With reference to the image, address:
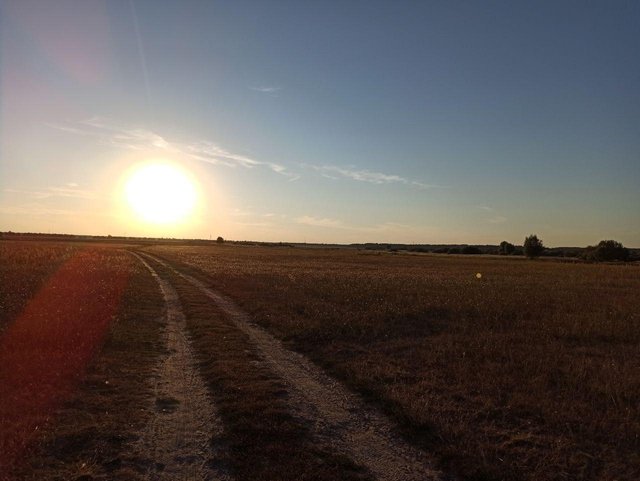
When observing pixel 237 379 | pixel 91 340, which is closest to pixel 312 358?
pixel 237 379

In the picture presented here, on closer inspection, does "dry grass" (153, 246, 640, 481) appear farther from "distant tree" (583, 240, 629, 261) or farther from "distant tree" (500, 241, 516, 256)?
"distant tree" (500, 241, 516, 256)

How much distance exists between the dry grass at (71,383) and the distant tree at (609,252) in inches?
4688

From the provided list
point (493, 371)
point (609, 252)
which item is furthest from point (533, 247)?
point (493, 371)

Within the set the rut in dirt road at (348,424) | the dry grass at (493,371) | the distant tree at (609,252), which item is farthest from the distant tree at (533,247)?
the rut in dirt road at (348,424)

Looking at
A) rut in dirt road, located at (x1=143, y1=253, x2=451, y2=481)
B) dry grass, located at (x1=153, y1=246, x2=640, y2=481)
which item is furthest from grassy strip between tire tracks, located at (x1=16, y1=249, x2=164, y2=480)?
dry grass, located at (x1=153, y1=246, x2=640, y2=481)

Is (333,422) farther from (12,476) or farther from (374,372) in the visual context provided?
(12,476)

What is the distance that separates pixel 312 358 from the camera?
12570 millimetres

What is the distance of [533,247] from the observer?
130 m

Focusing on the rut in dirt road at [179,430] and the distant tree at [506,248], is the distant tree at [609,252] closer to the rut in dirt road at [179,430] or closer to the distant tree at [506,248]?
the distant tree at [506,248]

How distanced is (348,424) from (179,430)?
2686mm

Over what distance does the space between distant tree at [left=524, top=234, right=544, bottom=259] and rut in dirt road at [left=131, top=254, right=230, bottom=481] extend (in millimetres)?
133396

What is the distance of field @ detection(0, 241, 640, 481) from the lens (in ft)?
21.4

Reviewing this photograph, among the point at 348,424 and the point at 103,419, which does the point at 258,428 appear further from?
the point at 103,419

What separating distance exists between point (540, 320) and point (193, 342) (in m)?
13.1
